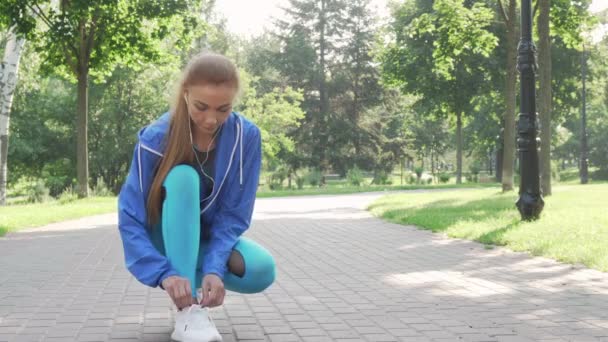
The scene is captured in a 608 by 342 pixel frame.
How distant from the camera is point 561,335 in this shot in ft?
14.2

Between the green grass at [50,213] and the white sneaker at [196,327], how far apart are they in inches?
352

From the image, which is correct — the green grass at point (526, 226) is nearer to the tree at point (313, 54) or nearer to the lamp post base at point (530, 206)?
the lamp post base at point (530, 206)

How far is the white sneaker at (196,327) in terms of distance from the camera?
11.5ft

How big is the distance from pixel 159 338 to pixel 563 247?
5.43 meters

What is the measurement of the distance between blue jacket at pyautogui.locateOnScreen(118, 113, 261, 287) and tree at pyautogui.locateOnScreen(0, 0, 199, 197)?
49.3 ft

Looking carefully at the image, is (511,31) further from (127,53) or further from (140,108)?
(140,108)

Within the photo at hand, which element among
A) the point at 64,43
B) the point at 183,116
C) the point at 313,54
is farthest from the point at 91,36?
the point at 313,54

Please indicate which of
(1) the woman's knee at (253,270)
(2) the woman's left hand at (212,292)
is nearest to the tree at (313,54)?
(1) the woman's knee at (253,270)

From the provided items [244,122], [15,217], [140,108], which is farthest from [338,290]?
[140,108]

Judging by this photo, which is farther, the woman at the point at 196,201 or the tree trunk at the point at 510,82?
the tree trunk at the point at 510,82

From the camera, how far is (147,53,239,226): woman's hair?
11.6 feet

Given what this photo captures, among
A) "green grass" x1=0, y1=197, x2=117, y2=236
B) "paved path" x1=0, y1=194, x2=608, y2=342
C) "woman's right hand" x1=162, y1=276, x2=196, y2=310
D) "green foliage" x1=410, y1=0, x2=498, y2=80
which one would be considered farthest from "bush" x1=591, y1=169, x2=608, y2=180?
"woman's right hand" x1=162, y1=276, x2=196, y2=310

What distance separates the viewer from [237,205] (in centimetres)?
385

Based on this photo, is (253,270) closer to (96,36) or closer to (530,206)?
(530,206)
